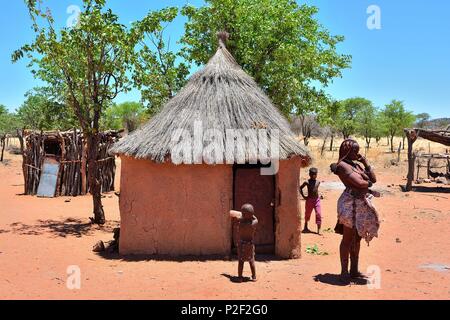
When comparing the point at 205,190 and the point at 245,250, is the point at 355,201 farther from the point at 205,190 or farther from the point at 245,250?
the point at 205,190

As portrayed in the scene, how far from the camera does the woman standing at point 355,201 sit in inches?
241

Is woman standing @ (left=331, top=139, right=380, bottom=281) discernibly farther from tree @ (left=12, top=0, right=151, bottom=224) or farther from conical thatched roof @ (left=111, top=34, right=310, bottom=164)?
tree @ (left=12, top=0, right=151, bottom=224)

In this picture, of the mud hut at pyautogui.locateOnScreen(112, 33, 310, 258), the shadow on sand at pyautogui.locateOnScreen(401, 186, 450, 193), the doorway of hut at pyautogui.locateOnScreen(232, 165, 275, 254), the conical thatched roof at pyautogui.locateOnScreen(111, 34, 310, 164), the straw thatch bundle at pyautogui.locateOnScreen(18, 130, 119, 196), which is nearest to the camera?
the conical thatched roof at pyautogui.locateOnScreen(111, 34, 310, 164)

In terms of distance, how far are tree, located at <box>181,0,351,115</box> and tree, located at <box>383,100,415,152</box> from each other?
27.6 metres

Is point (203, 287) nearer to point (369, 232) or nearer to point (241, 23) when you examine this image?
point (369, 232)

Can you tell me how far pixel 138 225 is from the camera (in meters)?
8.06

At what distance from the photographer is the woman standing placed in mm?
6125

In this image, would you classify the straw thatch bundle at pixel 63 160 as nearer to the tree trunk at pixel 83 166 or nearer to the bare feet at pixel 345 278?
the tree trunk at pixel 83 166

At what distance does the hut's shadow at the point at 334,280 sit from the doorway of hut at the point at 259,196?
1.58 metres

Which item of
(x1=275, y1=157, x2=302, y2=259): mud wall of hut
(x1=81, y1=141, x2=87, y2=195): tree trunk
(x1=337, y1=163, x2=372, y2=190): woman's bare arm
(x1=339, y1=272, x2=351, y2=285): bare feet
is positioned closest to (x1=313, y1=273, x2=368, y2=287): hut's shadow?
(x1=339, y1=272, x2=351, y2=285): bare feet

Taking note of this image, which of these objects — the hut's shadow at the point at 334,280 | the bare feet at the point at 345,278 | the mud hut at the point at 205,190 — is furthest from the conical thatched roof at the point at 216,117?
the bare feet at the point at 345,278

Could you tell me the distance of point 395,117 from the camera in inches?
1585

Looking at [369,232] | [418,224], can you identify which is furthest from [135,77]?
[418,224]

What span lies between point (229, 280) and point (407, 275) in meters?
2.65
